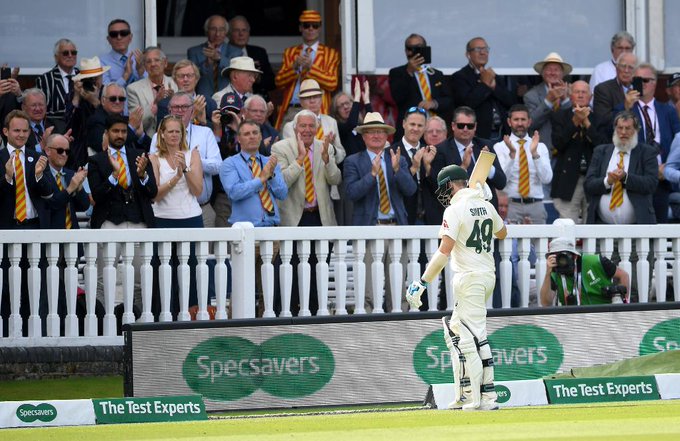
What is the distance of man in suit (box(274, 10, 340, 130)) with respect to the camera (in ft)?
57.5

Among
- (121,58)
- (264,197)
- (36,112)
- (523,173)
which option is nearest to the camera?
(264,197)

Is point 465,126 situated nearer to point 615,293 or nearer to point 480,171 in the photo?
point 615,293

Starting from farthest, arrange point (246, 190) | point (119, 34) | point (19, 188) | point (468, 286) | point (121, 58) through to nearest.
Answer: point (121, 58) → point (119, 34) → point (246, 190) → point (19, 188) → point (468, 286)

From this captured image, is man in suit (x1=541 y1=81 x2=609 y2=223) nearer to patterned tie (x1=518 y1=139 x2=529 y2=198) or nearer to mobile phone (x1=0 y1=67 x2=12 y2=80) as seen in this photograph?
patterned tie (x1=518 y1=139 x2=529 y2=198)

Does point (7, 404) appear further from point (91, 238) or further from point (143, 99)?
point (143, 99)

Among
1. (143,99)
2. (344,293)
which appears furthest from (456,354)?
(143,99)

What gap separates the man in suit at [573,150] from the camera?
664 inches

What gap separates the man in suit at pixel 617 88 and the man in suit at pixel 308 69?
10.1ft

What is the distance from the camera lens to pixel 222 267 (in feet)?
48.6

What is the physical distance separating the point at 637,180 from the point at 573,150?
1.09 metres

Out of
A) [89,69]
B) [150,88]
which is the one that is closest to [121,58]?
[150,88]

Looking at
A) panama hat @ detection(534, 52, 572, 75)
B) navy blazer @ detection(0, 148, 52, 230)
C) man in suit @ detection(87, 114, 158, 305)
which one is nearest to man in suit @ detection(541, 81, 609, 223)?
panama hat @ detection(534, 52, 572, 75)

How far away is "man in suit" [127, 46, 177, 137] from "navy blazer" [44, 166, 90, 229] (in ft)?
4.06

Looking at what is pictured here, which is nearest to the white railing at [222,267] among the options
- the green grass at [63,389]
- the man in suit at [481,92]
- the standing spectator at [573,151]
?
the green grass at [63,389]
